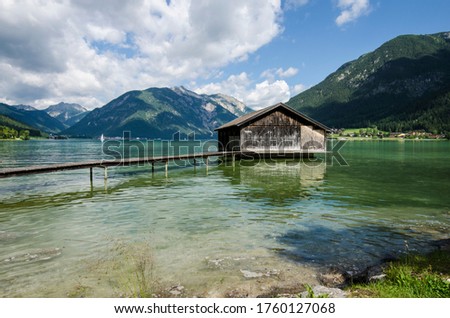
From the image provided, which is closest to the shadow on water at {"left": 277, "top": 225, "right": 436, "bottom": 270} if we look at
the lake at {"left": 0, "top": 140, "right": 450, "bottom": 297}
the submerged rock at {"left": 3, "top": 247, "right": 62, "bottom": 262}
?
the lake at {"left": 0, "top": 140, "right": 450, "bottom": 297}

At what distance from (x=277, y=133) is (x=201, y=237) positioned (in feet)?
109

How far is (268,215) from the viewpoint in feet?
43.3

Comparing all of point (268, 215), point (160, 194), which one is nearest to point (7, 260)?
point (268, 215)

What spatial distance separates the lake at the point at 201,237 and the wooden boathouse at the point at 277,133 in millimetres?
22282

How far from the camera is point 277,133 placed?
4178 cm

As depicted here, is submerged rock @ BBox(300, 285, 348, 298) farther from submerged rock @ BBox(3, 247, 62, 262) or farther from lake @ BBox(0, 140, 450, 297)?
submerged rock @ BBox(3, 247, 62, 262)

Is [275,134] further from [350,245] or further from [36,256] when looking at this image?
[36,256]

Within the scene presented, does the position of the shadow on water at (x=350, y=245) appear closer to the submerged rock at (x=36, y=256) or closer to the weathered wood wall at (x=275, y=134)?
the submerged rock at (x=36, y=256)

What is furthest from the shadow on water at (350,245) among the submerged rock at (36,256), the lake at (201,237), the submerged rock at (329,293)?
the submerged rock at (36,256)

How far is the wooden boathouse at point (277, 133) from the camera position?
4122 cm

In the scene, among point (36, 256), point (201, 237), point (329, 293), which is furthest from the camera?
point (201, 237)

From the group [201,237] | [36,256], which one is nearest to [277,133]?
[201,237]
